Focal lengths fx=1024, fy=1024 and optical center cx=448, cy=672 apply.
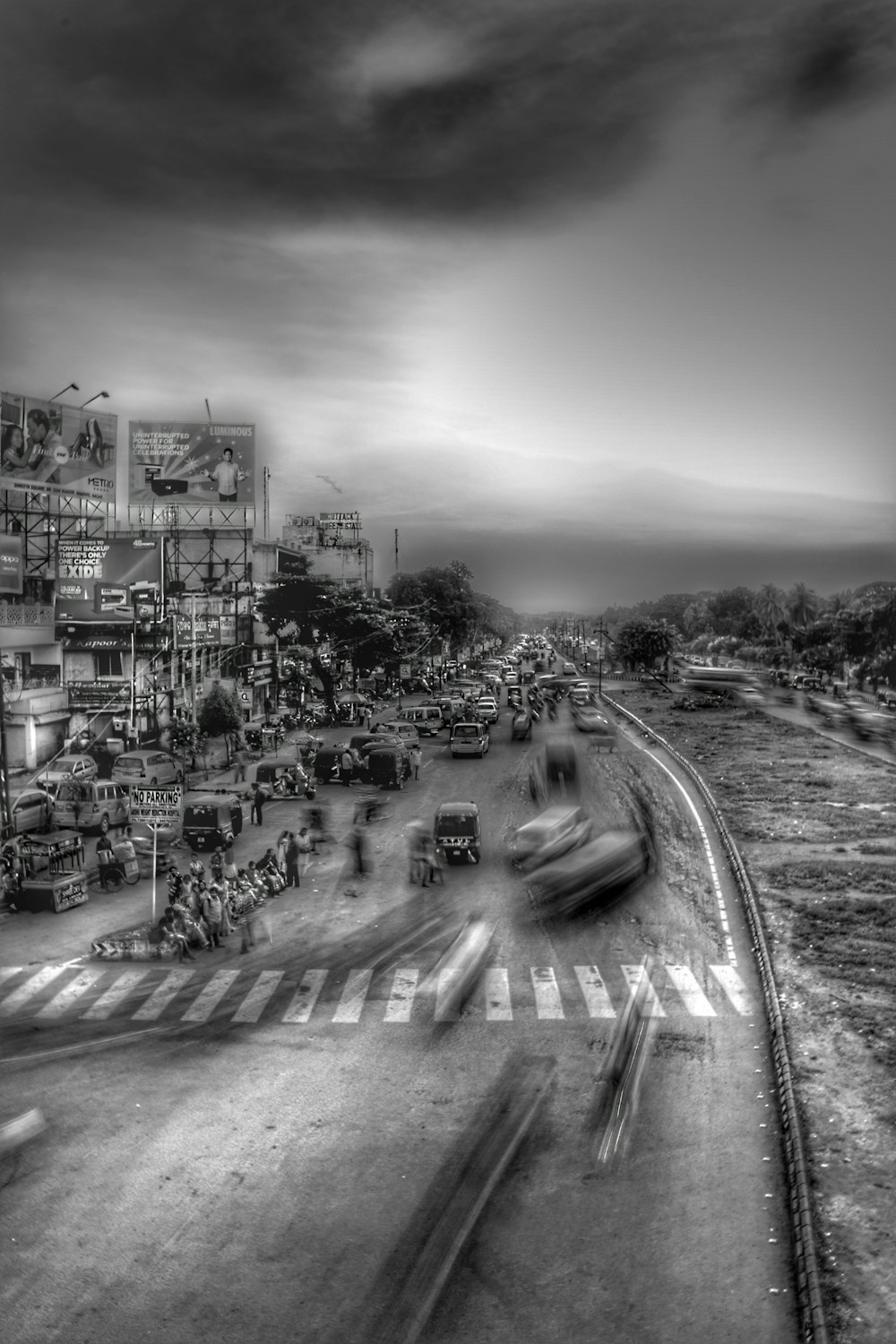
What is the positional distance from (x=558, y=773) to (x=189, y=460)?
1770 inches

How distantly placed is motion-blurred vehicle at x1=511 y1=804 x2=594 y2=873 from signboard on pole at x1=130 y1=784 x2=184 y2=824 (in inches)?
384

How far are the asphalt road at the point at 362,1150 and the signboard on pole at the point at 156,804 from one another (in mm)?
6146

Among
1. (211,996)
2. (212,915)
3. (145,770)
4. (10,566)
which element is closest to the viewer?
(211,996)

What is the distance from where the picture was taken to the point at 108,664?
5756cm

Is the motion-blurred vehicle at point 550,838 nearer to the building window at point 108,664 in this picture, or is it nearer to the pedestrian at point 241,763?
the pedestrian at point 241,763

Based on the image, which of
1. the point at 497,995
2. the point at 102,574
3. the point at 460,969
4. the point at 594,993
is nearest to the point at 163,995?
the point at 460,969

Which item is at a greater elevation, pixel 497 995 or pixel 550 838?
pixel 550 838

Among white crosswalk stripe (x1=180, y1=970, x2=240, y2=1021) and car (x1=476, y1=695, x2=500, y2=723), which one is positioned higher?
white crosswalk stripe (x1=180, y1=970, x2=240, y2=1021)

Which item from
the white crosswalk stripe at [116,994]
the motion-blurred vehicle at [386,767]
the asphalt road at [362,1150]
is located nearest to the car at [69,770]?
the motion-blurred vehicle at [386,767]

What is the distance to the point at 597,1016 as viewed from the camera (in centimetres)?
1811

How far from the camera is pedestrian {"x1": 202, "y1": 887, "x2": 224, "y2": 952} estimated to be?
22266 mm

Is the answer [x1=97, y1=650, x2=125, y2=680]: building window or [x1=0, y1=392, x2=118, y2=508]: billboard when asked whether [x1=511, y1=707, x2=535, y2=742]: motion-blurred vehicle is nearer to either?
[x1=97, y1=650, x2=125, y2=680]: building window

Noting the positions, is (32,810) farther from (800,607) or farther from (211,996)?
(800,607)

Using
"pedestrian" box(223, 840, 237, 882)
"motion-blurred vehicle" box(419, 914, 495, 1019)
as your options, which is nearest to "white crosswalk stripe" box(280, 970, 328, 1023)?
"motion-blurred vehicle" box(419, 914, 495, 1019)
